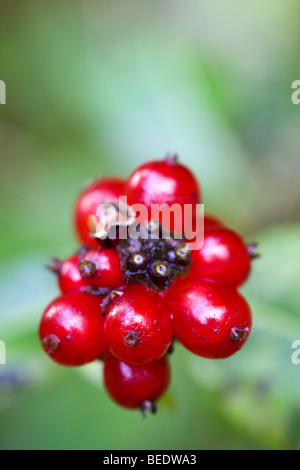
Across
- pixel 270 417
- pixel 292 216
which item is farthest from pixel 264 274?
pixel 292 216

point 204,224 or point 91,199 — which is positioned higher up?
point 91,199

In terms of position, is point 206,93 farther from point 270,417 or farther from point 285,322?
point 270,417

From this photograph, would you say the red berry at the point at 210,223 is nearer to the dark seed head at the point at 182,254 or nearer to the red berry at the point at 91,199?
the dark seed head at the point at 182,254

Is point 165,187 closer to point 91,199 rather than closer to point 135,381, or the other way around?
point 91,199

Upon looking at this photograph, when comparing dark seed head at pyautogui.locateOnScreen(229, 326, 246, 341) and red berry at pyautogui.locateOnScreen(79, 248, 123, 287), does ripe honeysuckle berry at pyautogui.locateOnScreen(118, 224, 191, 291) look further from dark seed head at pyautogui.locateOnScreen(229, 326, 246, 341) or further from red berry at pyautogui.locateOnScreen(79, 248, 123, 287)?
dark seed head at pyautogui.locateOnScreen(229, 326, 246, 341)

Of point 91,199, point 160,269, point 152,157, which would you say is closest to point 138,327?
point 160,269

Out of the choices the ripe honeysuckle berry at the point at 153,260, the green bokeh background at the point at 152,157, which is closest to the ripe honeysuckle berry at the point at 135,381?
the ripe honeysuckle berry at the point at 153,260
